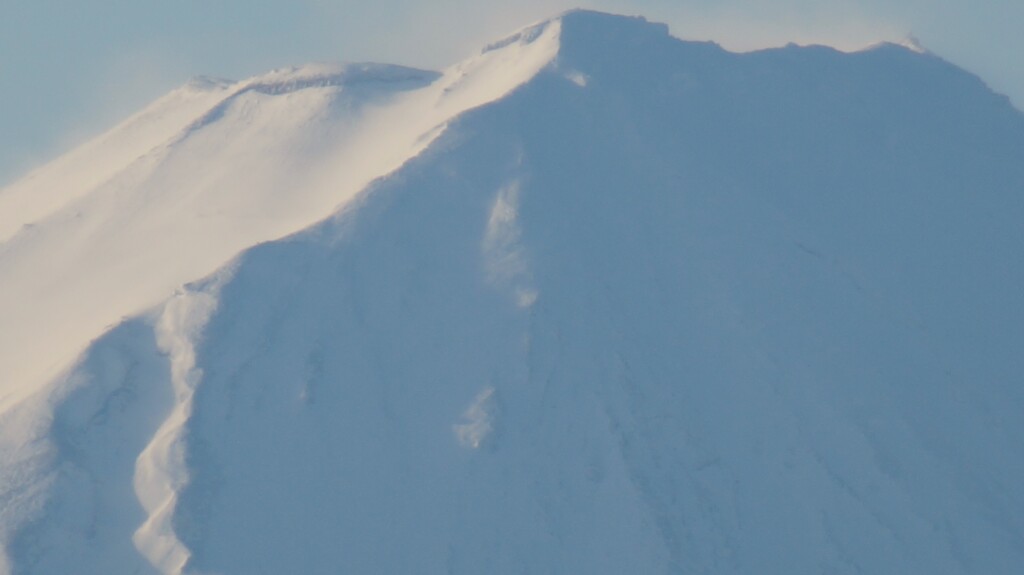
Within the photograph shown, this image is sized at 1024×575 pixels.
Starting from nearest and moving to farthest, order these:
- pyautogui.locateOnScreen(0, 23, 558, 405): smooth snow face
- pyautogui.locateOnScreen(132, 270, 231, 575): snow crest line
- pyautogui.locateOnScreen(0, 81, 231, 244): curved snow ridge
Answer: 1. pyautogui.locateOnScreen(132, 270, 231, 575): snow crest line
2. pyautogui.locateOnScreen(0, 23, 558, 405): smooth snow face
3. pyautogui.locateOnScreen(0, 81, 231, 244): curved snow ridge

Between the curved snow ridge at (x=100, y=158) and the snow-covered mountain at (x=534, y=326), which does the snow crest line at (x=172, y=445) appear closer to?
the snow-covered mountain at (x=534, y=326)

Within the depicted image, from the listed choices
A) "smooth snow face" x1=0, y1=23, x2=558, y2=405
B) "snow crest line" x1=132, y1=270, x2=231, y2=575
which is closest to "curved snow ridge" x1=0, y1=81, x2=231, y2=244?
"smooth snow face" x1=0, y1=23, x2=558, y2=405

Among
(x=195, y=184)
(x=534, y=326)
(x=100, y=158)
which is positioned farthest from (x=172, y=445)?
(x=100, y=158)

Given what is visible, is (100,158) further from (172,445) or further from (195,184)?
(172,445)

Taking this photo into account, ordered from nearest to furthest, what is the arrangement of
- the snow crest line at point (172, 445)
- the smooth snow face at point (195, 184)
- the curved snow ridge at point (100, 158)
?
the snow crest line at point (172, 445)
the smooth snow face at point (195, 184)
the curved snow ridge at point (100, 158)

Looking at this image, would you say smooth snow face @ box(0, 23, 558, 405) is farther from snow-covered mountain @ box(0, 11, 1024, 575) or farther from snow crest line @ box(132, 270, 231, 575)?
snow crest line @ box(132, 270, 231, 575)

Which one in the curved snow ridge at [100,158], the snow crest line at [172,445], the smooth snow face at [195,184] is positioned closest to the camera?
the snow crest line at [172,445]

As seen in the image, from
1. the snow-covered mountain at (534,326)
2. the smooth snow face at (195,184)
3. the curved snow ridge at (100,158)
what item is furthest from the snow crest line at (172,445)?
the curved snow ridge at (100,158)
